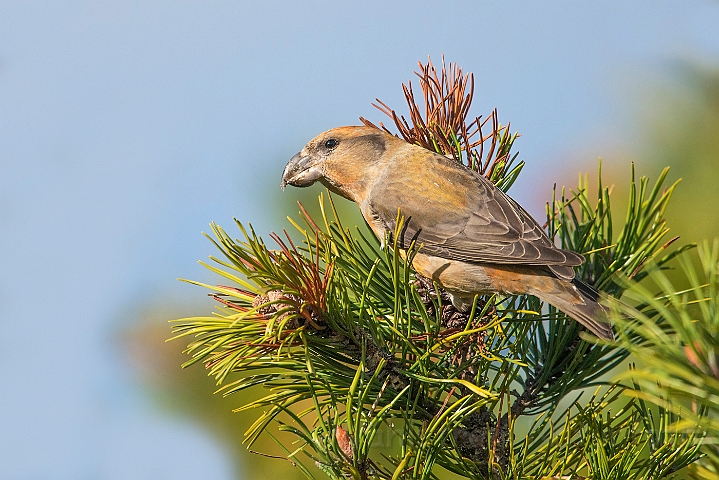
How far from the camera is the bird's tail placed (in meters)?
2.26

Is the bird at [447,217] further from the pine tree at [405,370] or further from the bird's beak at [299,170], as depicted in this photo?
the pine tree at [405,370]

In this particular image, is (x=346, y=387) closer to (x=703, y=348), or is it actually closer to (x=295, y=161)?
(x=703, y=348)

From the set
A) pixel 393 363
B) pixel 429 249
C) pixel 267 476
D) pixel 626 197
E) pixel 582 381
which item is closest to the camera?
pixel 393 363

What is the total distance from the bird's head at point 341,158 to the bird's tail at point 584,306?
1298 mm

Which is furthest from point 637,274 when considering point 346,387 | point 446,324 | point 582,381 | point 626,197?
point 626,197

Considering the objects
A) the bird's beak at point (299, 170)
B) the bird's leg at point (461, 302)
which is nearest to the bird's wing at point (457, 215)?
the bird's leg at point (461, 302)

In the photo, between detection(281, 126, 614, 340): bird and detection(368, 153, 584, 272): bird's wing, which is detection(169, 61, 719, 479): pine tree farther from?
detection(368, 153, 584, 272): bird's wing

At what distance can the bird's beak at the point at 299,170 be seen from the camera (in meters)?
3.52

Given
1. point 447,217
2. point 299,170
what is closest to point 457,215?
point 447,217

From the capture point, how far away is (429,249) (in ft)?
10.0

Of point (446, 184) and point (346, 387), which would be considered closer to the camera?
point (346, 387)

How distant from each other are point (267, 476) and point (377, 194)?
1.47 metres

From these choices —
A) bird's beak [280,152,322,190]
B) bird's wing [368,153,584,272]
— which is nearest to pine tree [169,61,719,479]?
bird's wing [368,153,584,272]

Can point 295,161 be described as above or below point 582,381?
above
